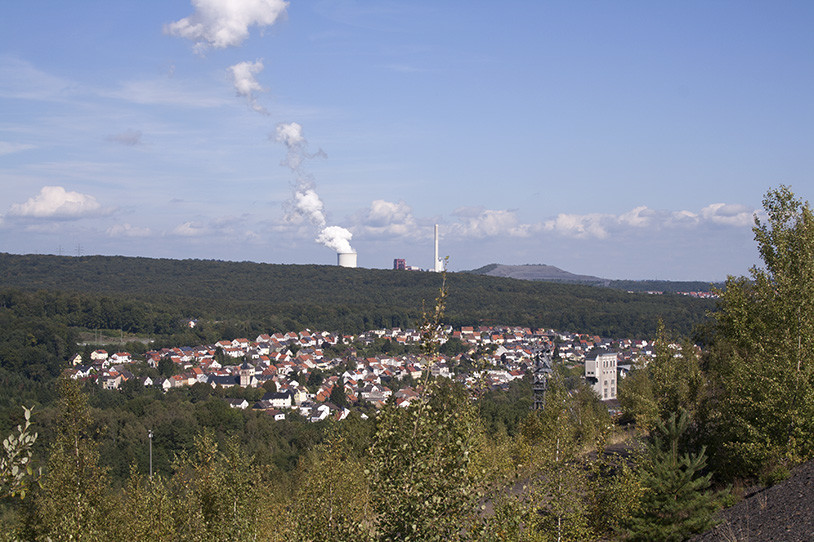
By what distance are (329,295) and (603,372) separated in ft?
328

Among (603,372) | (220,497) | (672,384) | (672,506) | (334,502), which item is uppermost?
(672,384)

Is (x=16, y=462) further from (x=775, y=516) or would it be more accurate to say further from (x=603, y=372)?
(x=603, y=372)

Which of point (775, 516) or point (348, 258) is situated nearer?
point (775, 516)

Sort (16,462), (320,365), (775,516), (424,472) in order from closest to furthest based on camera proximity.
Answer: (16,462), (424,472), (775,516), (320,365)

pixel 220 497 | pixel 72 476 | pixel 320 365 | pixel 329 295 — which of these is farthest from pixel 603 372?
pixel 329 295

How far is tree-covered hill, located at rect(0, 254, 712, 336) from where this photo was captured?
427 feet

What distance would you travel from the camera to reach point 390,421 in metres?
6.12

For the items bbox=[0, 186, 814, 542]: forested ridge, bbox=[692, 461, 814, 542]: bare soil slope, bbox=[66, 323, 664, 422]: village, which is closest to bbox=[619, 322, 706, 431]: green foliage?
bbox=[0, 186, 814, 542]: forested ridge

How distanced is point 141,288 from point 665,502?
159 meters

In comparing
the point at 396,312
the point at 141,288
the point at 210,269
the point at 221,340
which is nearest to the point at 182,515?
the point at 221,340

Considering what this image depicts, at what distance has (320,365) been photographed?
98.7 meters

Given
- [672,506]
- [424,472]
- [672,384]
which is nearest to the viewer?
[424,472]

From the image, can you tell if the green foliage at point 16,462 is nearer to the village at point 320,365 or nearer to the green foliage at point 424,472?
the green foliage at point 424,472

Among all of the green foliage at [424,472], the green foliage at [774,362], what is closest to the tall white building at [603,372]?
Result: the green foliage at [774,362]
